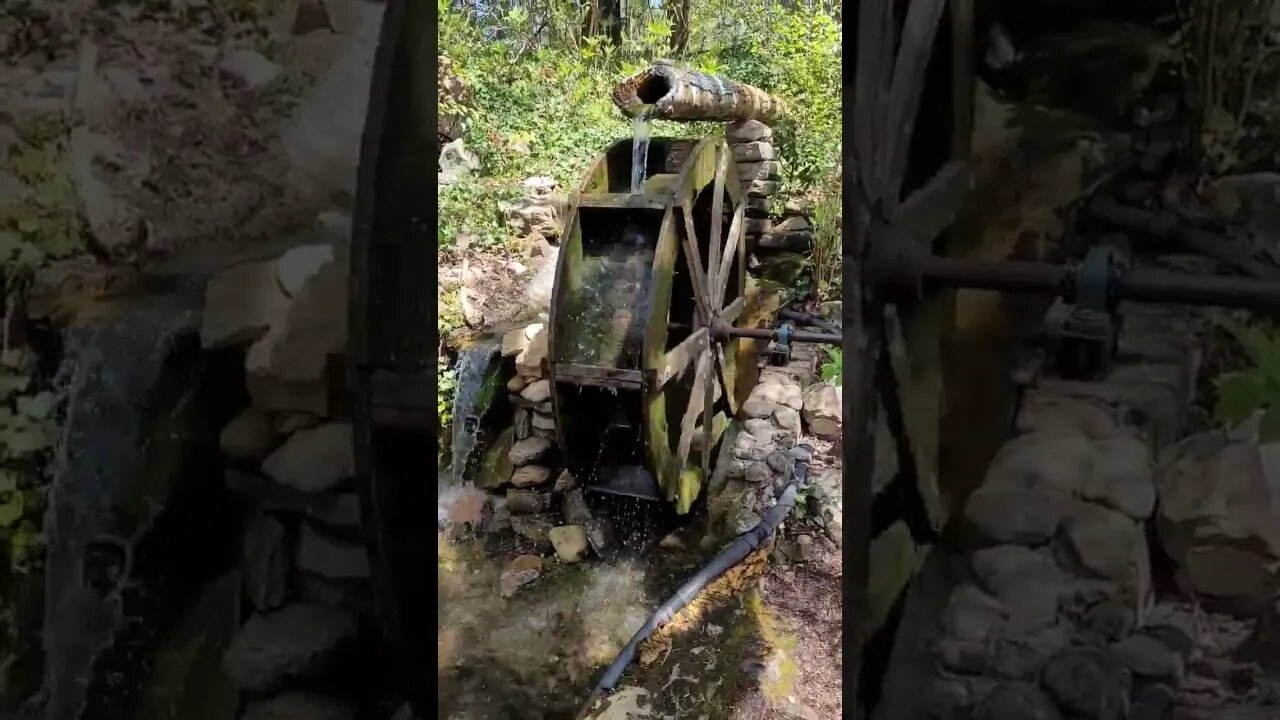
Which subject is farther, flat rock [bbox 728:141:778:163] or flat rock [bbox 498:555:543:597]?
flat rock [bbox 728:141:778:163]

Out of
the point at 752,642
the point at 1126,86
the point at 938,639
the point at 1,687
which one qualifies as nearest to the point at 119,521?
the point at 1,687

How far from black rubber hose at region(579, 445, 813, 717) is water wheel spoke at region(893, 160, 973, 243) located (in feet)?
7.14

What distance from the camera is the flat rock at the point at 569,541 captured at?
3668mm

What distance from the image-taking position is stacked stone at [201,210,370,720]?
885 mm

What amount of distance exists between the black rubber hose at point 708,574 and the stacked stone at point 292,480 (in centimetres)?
197

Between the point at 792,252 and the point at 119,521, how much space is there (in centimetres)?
427

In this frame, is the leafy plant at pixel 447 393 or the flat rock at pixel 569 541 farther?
the leafy plant at pixel 447 393

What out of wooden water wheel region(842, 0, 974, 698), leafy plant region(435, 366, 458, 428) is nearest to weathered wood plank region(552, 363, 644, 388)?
leafy plant region(435, 366, 458, 428)

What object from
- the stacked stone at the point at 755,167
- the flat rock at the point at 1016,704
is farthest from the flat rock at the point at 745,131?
the flat rock at the point at 1016,704

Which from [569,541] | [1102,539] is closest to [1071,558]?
[1102,539]

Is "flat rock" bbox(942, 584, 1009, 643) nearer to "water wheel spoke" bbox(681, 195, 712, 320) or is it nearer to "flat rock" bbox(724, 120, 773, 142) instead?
"water wheel spoke" bbox(681, 195, 712, 320)

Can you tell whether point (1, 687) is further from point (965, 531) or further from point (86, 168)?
point (965, 531)

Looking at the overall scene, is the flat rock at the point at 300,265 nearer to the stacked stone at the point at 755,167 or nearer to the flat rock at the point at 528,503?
the flat rock at the point at 528,503

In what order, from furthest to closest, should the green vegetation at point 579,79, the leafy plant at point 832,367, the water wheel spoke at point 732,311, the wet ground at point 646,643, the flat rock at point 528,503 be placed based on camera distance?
the green vegetation at point 579,79, the leafy plant at point 832,367, the water wheel spoke at point 732,311, the flat rock at point 528,503, the wet ground at point 646,643
